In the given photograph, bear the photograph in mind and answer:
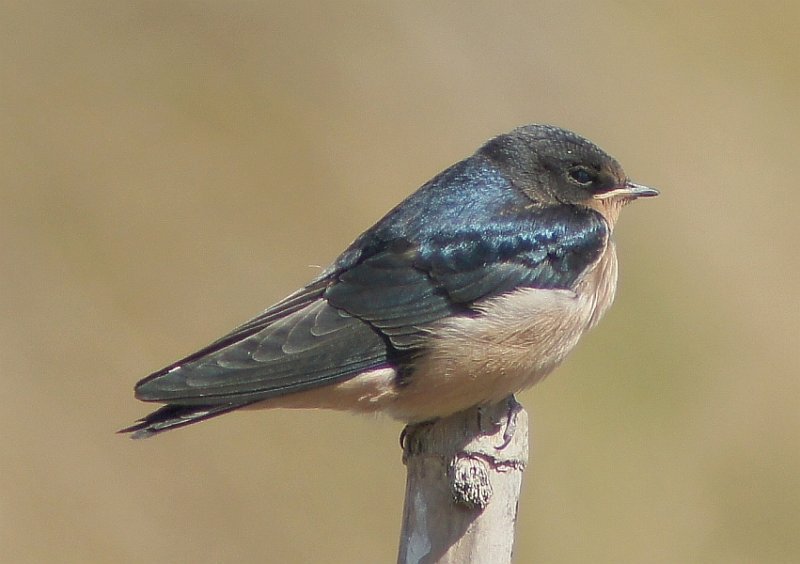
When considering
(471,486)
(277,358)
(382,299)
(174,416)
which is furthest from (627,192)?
(174,416)

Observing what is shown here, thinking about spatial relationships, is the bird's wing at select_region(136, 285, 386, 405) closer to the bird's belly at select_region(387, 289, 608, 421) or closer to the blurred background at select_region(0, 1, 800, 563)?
the bird's belly at select_region(387, 289, 608, 421)

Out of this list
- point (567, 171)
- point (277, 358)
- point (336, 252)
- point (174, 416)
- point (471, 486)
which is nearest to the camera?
point (471, 486)

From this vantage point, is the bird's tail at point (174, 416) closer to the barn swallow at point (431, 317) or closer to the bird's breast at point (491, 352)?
the barn swallow at point (431, 317)

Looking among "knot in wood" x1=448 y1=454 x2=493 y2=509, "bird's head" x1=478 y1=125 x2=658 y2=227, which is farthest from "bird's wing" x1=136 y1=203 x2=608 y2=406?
"knot in wood" x1=448 y1=454 x2=493 y2=509

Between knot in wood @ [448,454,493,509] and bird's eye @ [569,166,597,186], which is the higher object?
bird's eye @ [569,166,597,186]

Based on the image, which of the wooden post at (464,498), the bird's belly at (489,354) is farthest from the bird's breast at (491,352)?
the wooden post at (464,498)

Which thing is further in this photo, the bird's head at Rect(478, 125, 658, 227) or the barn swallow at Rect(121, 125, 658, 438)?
the bird's head at Rect(478, 125, 658, 227)

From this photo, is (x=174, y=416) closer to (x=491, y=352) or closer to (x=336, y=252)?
(x=491, y=352)

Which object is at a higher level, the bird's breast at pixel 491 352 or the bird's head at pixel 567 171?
the bird's head at pixel 567 171
